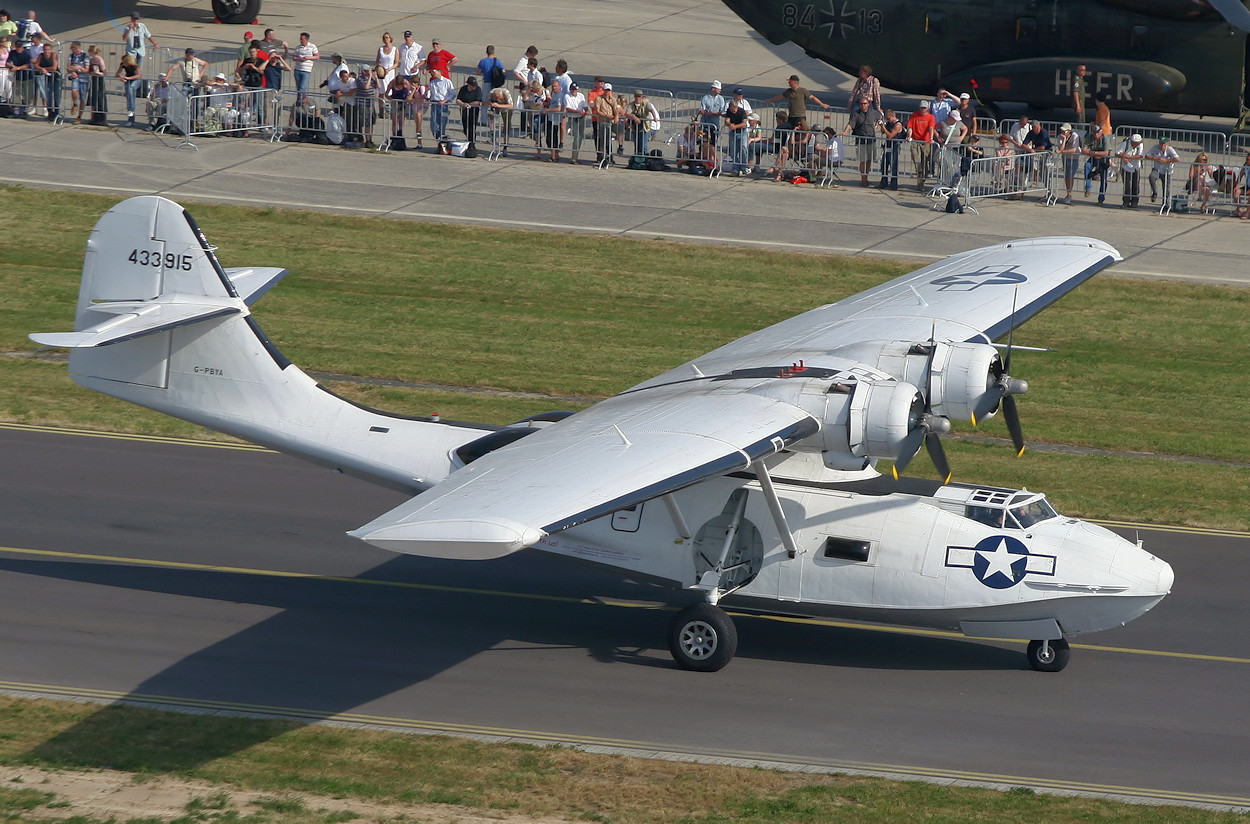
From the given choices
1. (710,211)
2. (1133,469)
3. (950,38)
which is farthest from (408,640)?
(950,38)

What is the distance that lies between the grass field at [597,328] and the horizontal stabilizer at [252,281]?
20.0 ft

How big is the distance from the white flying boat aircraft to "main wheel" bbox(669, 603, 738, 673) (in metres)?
0.03

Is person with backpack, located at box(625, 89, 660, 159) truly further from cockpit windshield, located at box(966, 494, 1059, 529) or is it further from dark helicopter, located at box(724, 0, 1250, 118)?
cockpit windshield, located at box(966, 494, 1059, 529)

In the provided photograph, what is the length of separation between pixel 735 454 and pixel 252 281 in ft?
31.9

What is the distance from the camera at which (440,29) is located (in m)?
56.2

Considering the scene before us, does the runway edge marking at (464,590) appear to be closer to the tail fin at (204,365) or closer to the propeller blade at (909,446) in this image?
the tail fin at (204,365)

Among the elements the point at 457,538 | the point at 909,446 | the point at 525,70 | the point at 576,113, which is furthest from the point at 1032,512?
the point at 525,70

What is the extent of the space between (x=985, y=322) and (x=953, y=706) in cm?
566

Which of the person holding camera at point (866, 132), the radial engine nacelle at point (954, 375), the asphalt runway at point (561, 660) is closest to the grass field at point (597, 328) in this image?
the asphalt runway at point (561, 660)

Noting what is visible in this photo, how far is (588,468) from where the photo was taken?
1512 cm

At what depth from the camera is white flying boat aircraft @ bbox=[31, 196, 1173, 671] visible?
15.5 meters

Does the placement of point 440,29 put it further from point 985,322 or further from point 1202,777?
point 1202,777

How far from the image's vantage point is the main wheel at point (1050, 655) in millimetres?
18812

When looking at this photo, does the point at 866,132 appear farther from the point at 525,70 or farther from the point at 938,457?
the point at 938,457
